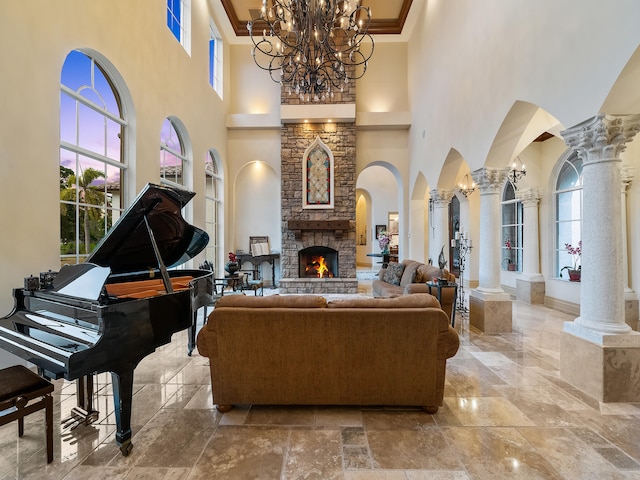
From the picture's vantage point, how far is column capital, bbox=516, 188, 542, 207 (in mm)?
6453

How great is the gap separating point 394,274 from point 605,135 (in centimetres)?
401

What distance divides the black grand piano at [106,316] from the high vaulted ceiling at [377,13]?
720 cm

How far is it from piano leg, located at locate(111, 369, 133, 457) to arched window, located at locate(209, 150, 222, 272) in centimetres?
551

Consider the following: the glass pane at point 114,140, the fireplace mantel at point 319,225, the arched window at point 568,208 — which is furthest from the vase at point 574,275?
the glass pane at point 114,140

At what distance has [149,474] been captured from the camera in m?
1.77

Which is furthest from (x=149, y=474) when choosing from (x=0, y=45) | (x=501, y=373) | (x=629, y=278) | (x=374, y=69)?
(x=374, y=69)

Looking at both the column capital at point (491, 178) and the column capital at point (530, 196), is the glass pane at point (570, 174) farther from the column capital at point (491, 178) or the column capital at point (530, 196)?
the column capital at point (491, 178)

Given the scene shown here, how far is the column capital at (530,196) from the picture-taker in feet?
21.2

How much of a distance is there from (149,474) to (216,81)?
8.42m

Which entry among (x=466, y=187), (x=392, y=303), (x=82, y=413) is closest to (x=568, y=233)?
(x=466, y=187)

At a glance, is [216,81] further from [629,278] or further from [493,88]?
[629,278]

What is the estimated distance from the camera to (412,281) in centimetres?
525

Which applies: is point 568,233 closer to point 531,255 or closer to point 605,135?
point 531,255

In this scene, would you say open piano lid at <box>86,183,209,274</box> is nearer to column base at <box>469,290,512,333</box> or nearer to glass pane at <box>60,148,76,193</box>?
glass pane at <box>60,148,76,193</box>
